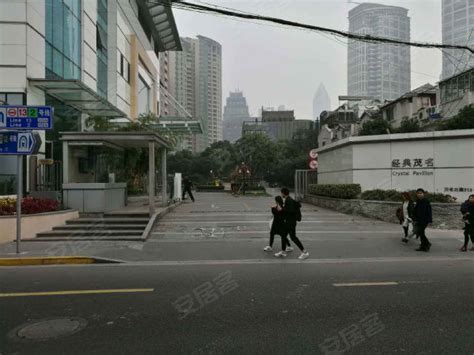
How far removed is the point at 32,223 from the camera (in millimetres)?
12242

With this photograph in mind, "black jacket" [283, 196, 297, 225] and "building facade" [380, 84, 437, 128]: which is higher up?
"building facade" [380, 84, 437, 128]

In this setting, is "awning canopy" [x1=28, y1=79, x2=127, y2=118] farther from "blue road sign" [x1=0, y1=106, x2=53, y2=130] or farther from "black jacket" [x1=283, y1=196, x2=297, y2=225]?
"black jacket" [x1=283, y1=196, x2=297, y2=225]

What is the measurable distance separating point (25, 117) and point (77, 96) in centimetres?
826

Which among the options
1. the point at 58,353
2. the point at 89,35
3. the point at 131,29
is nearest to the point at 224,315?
the point at 58,353

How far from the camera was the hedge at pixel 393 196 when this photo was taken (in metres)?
14.9

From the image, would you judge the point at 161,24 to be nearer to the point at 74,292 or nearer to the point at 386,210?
the point at 386,210

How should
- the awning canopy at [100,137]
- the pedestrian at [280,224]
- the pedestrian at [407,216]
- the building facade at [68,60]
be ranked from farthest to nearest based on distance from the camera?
the building facade at [68,60]
the awning canopy at [100,137]
the pedestrian at [407,216]
the pedestrian at [280,224]

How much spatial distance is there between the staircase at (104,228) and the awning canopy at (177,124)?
15642mm

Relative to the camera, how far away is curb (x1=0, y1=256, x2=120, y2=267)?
9445mm

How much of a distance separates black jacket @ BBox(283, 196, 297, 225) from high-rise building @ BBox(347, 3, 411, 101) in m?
5.33

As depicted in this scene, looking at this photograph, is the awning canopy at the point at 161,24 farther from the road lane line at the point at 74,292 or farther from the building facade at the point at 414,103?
the road lane line at the point at 74,292

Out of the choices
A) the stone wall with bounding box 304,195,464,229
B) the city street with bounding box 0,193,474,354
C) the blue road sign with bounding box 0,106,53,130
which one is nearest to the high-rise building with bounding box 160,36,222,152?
the stone wall with bounding box 304,195,464,229

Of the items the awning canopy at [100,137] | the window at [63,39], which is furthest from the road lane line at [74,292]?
the window at [63,39]

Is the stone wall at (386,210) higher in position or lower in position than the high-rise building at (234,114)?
lower
